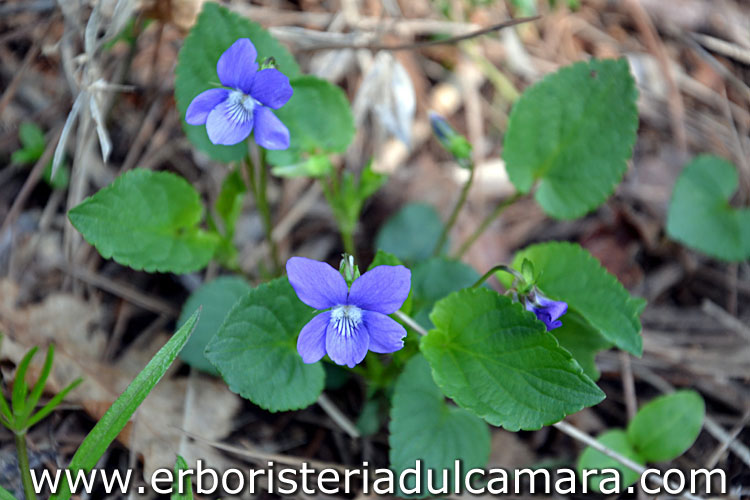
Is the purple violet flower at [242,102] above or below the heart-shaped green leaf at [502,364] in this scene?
above

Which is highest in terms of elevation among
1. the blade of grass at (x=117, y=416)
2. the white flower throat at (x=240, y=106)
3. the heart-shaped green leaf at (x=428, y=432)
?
the white flower throat at (x=240, y=106)

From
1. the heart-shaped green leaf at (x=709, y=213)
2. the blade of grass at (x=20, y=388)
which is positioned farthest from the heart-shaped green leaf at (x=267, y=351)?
the heart-shaped green leaf at (x=709, y=213)

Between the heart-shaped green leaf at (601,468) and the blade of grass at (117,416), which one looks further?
the heart-shaped green leaf at (601,468)

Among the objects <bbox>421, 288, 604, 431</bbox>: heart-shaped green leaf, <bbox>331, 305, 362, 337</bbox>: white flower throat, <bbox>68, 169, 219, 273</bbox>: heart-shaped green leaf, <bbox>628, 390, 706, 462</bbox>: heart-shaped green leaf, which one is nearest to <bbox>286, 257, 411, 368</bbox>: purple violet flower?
<bbox>331, 305, 362, 337</bbox>: white flower throat

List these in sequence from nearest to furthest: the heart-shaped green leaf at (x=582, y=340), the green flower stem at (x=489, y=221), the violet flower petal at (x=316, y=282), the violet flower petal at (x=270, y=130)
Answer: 1. the violet flower petal at (x=316, y=282)
2. the violet flower petal at (x=270, y=130)
3. the heart-shaped green leaf at (x=582, y=340)
4. the green flower stem at (x=489, y=221)

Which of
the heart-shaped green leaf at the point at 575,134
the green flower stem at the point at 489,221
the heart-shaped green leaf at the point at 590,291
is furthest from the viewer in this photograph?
the green flower stem at the point at 489,221

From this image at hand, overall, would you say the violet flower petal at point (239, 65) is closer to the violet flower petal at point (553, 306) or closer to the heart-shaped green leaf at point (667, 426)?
the violet flower petal at point (553, 306)

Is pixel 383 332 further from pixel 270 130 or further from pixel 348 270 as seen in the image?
pixel 270 130
